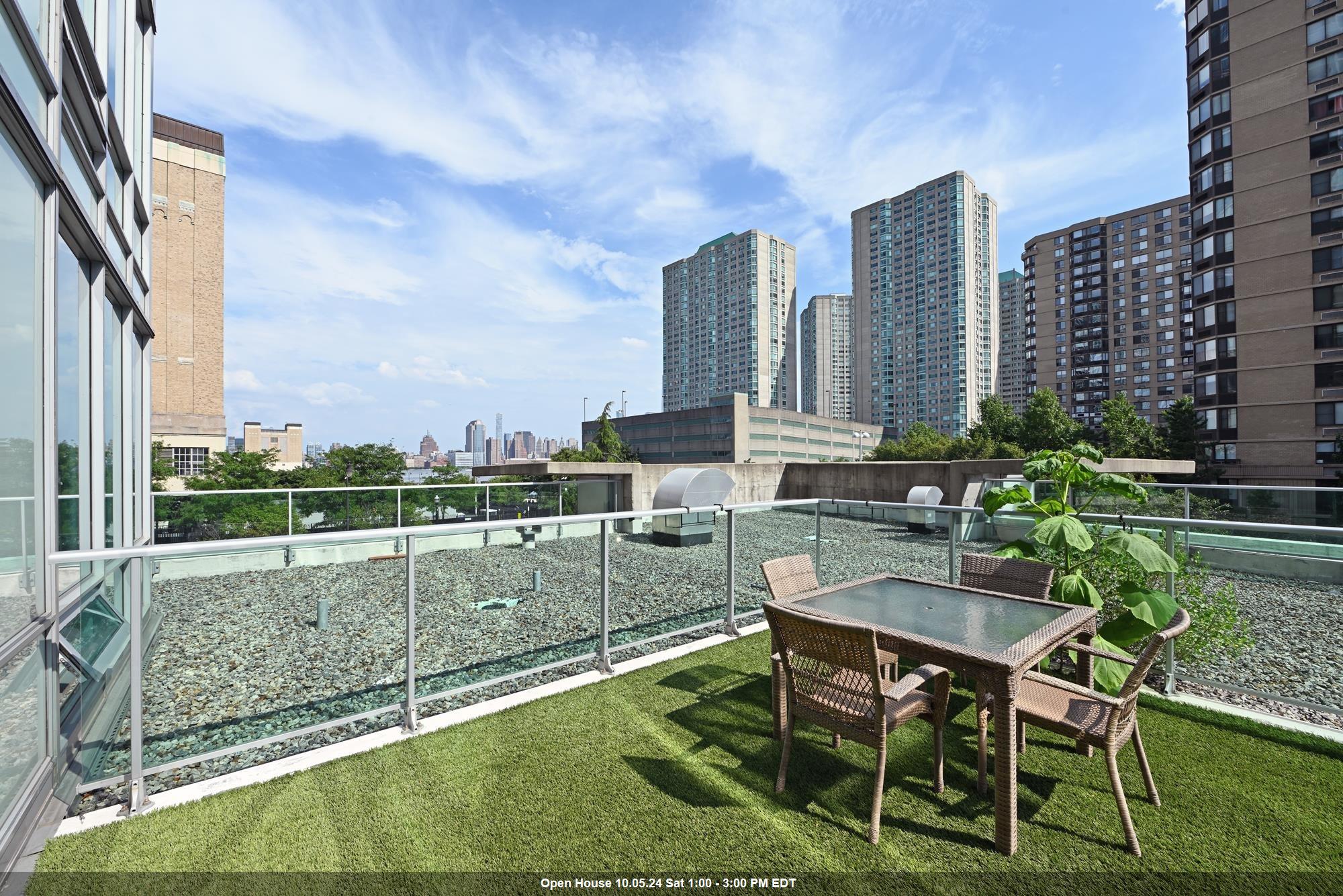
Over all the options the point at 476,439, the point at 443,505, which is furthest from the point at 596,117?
the point at 476,439

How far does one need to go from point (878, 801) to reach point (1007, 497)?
2.90 metres

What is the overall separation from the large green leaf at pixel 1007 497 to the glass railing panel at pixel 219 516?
367 inches

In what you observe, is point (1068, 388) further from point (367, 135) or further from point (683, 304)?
point (367, 135)

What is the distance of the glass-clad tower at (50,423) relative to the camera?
2.28 m

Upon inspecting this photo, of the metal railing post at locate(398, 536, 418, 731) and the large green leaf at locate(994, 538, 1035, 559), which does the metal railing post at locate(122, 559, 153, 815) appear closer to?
the metal railing post at locate(398, 536, 418, 731)

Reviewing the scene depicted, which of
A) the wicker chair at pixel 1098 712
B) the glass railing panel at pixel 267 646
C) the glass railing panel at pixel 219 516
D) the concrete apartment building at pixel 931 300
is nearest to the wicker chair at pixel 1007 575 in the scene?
the wicker chair at pixel 1098 712

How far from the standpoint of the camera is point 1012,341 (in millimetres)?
130500

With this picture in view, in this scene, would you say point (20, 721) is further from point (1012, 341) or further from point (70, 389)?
point (1012, 341)

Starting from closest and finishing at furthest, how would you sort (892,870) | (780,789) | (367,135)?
(892,870), (780,789), (367,135)

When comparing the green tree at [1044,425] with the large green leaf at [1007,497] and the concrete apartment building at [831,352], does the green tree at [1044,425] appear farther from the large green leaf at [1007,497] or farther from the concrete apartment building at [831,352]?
the concrete apartment building at [831,352]

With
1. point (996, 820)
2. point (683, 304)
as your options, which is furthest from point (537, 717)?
point (683, 304)

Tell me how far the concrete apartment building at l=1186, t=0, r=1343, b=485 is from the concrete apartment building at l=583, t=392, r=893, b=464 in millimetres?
41306

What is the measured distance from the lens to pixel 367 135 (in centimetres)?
1276

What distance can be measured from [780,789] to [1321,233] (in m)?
45.2
